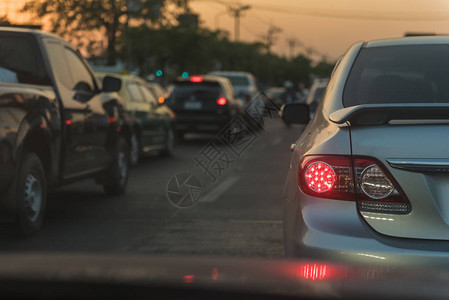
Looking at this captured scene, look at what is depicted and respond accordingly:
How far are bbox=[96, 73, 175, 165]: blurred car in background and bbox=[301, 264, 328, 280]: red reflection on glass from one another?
10088 millimetres

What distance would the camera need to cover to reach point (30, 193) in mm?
6516

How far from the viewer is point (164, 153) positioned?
15523 mm

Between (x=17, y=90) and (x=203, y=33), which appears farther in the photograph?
(x=203, y=33)

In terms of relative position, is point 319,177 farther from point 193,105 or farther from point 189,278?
point 193,105

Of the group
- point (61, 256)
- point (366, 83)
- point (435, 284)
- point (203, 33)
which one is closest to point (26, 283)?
point (61, 256)

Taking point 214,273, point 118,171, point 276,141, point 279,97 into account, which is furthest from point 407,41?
point 279,97

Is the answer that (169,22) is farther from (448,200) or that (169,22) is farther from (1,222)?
(448,200)

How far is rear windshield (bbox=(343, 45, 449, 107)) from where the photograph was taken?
421cm

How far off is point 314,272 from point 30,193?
16.4 ft

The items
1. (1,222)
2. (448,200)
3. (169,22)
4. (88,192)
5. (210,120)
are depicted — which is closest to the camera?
(448,200)

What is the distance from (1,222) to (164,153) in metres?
9.41

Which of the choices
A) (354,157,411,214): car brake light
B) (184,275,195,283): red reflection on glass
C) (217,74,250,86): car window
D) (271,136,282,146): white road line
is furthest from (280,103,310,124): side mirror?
(217,74,250,86): car window

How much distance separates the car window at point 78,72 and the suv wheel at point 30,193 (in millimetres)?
1412

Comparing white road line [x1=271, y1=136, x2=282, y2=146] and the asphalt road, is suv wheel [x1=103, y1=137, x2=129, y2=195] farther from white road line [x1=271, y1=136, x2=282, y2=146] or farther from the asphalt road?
white road line [x1=271, y1=136, x2=282, y2=146]
